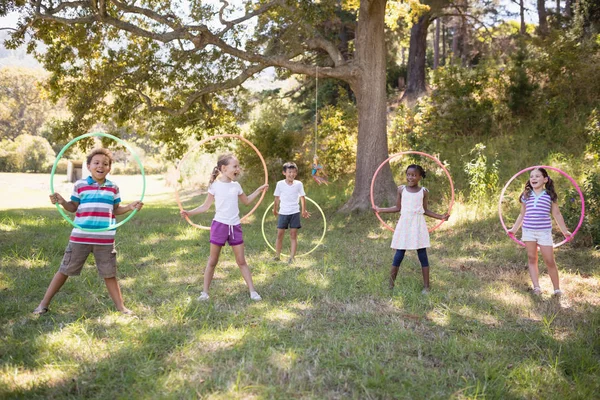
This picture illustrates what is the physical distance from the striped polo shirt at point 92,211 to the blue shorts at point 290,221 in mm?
3501

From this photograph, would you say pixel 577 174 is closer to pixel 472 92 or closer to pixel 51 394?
pixel 472 92

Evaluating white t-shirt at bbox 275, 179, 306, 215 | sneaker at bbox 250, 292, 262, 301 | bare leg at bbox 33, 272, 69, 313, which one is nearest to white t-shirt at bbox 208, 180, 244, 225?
sneaker at bbox 250, 292, 262, 301

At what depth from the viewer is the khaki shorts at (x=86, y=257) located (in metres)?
5.09

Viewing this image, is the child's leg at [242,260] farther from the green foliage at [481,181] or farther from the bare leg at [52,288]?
the green foliage at [481,181]

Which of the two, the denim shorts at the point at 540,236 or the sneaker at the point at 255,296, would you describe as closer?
the sneaker at the point at 255,296

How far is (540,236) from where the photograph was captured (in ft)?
20.6

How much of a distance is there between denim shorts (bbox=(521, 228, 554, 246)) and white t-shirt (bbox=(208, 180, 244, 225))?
142 inches

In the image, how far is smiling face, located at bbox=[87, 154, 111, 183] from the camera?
5.10 meters

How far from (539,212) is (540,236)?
297mm

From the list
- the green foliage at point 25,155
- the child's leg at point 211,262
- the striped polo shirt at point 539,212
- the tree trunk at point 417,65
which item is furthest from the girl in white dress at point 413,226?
the green foliage at point 25,155

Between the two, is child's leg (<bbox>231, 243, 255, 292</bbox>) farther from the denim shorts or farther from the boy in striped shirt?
the denim shorts

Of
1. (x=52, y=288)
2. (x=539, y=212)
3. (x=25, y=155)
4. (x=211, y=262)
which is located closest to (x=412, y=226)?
(x=539, y=212)

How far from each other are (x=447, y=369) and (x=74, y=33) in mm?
11646

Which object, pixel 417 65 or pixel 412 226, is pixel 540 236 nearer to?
pixel 412 226
